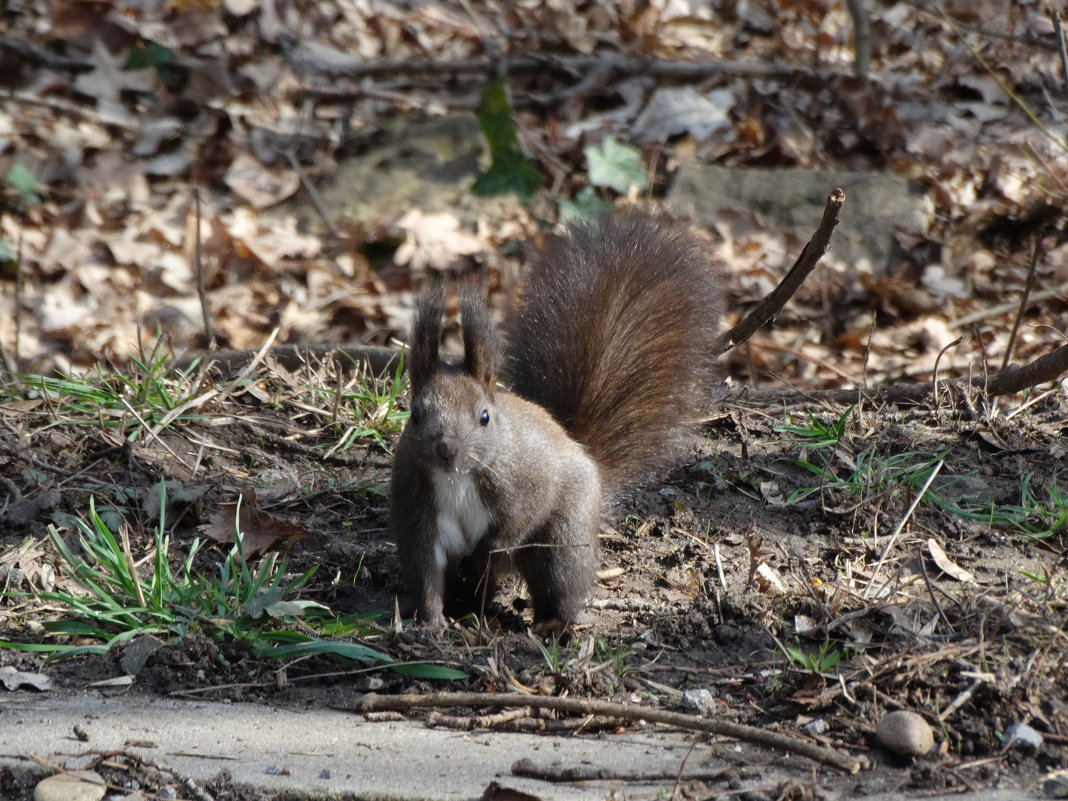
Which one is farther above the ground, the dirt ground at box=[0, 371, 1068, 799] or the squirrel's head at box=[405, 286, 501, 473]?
the squirrel's head at box=[405, 286, 501, 473]

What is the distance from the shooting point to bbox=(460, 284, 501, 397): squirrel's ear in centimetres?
276

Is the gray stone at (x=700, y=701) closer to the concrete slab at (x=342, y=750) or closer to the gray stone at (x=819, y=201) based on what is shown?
the concrete slab at (x=342, y=750)

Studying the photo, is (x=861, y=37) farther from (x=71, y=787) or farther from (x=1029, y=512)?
(x=71, y=787)

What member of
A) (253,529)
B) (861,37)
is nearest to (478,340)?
(253,529)

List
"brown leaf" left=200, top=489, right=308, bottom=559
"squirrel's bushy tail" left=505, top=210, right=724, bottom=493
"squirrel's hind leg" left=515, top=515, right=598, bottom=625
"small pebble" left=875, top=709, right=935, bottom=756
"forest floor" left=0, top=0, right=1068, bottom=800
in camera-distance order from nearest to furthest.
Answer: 1. "small pebble" left=875, top=709, right=935, bottom=756
2. "forest floor" left=0, top=0, right=1068, bottom=800
3. "squirrel's hind leg" left=515, top=515, right=598, bottom=625
4. "brown leaf" left=200, top=489, right=308, bottom=559
5. "squirrel's bushy tail" left=505, top=210, right=724, bottom=493

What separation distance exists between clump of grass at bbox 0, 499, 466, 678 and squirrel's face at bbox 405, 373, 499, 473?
409mm

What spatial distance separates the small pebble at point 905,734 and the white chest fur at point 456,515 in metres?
1.11

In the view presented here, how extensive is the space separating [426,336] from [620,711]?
1.02 meters

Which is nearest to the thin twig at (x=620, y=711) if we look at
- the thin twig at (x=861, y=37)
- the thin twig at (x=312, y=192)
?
the thin twig at (x=312, y=192)

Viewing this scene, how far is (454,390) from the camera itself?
2752mm

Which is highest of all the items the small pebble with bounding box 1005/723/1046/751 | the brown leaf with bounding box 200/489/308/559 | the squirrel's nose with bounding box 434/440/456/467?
the squirrel's nose with bounding box 434/440/456/467

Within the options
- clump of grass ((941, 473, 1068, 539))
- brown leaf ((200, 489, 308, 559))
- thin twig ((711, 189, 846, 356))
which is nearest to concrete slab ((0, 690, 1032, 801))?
brown leaf ((200, 489, 308, 559))

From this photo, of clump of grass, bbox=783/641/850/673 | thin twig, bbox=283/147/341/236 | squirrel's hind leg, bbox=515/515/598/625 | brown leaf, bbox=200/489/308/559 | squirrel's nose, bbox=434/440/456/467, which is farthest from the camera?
thin twig, bbox=283/147/341/236

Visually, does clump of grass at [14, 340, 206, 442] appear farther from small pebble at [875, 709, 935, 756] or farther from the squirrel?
small pebble at [875, 709, 935, 756]
